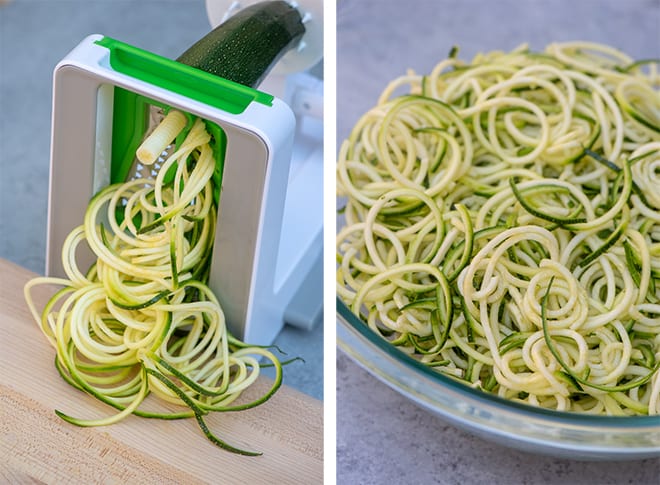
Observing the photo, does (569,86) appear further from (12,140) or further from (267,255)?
(12,140)

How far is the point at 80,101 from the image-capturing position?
0.74m

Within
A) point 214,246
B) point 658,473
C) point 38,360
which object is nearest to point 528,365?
point 658,473

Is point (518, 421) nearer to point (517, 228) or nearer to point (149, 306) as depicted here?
point (517, 228)

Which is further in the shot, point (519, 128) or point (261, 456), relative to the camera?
point (519, 128)

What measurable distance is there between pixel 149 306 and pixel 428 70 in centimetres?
55

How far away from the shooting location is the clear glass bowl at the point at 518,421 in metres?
0.68

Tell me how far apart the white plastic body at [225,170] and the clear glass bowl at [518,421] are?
0.56 ft

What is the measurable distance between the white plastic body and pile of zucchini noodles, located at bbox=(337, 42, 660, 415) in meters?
0.11

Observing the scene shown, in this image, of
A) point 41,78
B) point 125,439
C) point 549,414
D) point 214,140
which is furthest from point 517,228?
point 41,78

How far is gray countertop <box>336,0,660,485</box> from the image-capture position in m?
0.83

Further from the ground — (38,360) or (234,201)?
(234,201)

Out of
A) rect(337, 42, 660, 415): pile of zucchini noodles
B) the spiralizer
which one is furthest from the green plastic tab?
rect(337, 42, 660, 415): pile of zucchini noodles

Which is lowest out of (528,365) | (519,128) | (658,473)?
(658,473)

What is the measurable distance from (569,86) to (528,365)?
1.27 feet
